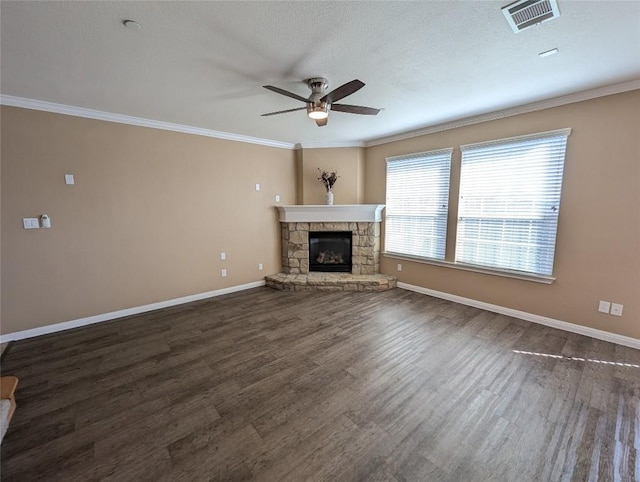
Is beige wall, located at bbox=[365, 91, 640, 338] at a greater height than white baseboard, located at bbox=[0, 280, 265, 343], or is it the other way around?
beige wall, located at bbox=[365, 91, 640, 338]

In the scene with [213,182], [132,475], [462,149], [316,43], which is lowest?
[132,475]

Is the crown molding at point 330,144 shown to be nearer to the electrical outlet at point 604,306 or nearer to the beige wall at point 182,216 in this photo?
the beige wall at point 182,216

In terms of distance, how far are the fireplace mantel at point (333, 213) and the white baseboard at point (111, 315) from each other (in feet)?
4.91

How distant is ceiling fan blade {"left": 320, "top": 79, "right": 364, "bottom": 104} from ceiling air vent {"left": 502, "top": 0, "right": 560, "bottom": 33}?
0.96m

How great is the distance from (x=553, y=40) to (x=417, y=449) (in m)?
2.92

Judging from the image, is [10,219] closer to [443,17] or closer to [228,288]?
[228,288]

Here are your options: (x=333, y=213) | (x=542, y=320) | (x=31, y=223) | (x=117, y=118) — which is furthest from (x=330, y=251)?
(x=31, y=223)

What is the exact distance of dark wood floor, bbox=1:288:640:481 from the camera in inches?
60.4

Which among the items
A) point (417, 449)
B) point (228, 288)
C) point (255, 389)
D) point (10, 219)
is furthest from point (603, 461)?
point (10, 219)

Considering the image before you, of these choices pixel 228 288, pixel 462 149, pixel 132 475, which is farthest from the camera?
pixel 228 288

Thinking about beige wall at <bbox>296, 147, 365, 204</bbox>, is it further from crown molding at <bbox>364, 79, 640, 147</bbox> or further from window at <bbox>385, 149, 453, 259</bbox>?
crown molding at <bbox>364, 79, 640, 147</bbox>

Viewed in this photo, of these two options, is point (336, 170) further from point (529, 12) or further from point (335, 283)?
point (529, 12)

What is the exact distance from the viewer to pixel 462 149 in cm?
378

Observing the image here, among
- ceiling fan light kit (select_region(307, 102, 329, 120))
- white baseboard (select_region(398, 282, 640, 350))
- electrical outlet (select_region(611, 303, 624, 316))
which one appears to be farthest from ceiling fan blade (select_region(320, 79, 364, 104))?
electrical outlet (select_region(611, 303, 624, 316))
